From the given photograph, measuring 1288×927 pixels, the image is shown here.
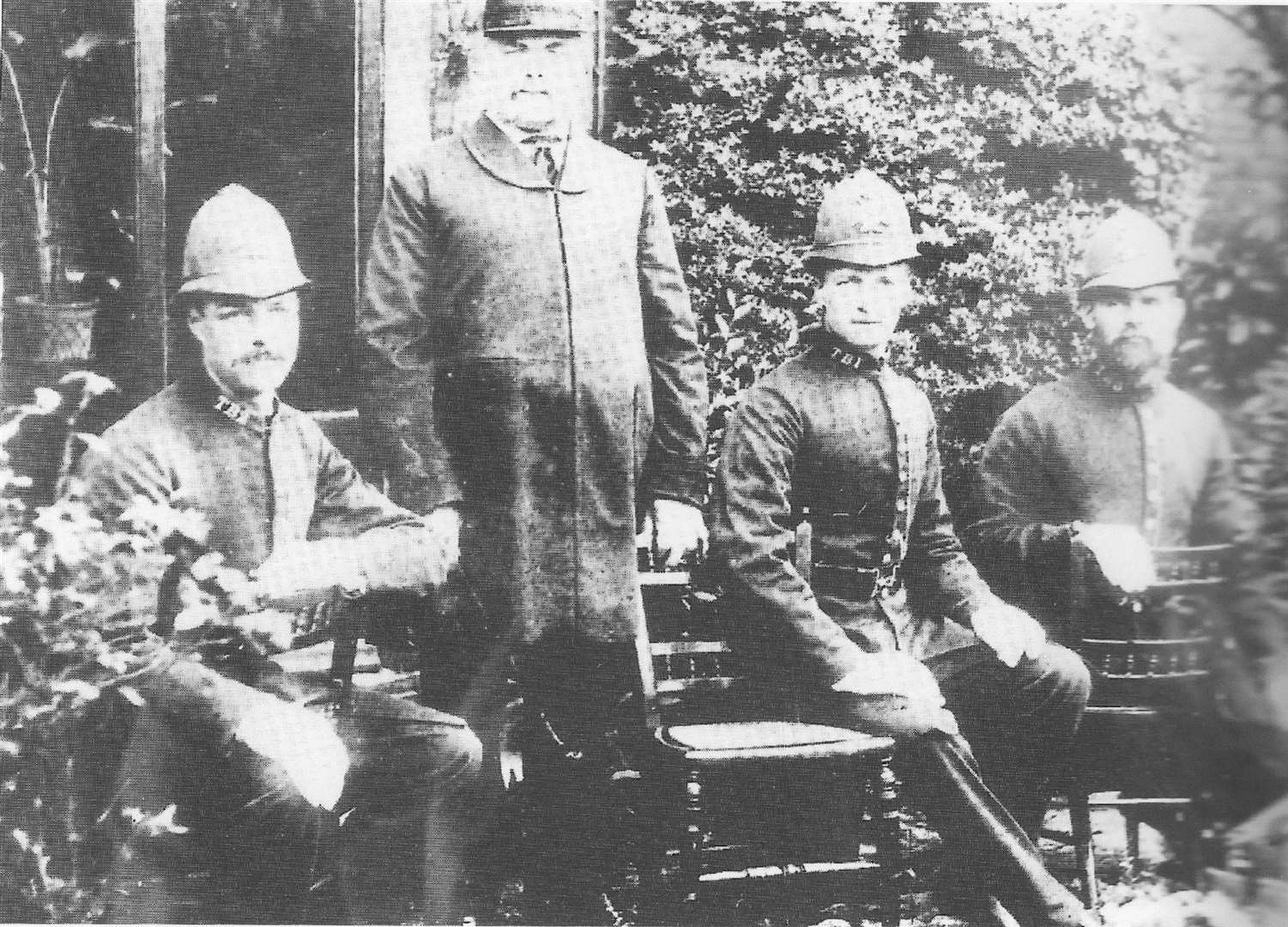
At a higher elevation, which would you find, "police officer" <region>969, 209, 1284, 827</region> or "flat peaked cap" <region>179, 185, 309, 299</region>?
"flat peaked cap" <region>179, 185, 309, 299</region>

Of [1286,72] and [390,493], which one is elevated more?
[1286,72]

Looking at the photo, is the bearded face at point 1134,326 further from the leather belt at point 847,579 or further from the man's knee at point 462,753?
the man's knee at point 462,753

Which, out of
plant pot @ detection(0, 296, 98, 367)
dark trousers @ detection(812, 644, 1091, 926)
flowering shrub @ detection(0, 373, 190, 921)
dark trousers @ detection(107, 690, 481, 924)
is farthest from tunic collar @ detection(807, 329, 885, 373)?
plant pot @ detection(0, 296, 98, 367)

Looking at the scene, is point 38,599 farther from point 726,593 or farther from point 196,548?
point 726,593

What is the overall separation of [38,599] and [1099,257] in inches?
102

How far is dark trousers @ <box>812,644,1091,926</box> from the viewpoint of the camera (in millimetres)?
2865

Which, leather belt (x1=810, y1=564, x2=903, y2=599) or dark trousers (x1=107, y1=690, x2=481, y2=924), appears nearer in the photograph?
A: dark trousers (x1=107, y1=690, x2=481, y2=924)

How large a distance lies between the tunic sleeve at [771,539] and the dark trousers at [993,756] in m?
0.13

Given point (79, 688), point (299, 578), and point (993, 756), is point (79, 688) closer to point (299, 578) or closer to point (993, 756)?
point (299, 578)

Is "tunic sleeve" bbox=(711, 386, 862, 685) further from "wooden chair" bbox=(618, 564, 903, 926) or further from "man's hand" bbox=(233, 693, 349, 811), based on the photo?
"man's hand" bbox=(233, 693, 349, 811)

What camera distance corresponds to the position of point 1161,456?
293cm

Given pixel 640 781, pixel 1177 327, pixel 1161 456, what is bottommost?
pixel 640 781

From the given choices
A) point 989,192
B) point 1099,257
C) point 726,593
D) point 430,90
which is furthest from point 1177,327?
point 430,90

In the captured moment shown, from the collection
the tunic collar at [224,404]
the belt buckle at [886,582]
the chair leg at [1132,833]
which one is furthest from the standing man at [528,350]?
the chair leg at [1132,833]
